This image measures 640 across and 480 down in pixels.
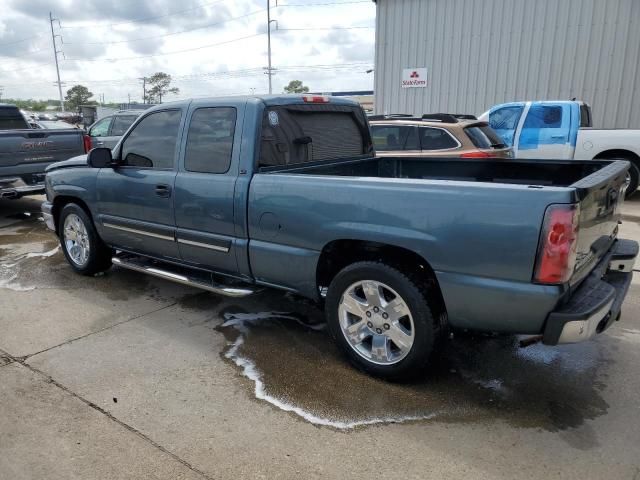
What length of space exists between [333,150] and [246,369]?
6.61 feet

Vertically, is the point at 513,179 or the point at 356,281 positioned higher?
the point at 513,179

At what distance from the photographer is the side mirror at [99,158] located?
15.6 ft

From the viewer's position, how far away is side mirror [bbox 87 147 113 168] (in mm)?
4758

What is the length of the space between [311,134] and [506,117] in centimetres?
736

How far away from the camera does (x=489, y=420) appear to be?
300cm

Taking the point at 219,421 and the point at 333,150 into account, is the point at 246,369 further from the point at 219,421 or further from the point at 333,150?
the point at 333,150

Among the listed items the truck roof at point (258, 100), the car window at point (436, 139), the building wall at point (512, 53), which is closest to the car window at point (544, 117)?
the car window at point (436, 139)

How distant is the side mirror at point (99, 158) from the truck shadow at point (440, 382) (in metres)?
1.97

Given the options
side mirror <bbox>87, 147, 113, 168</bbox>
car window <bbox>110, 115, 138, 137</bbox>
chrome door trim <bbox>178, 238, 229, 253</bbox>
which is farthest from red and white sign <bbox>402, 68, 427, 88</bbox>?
chrome door trim <bbox>178, 238, 229, 253</bbox>

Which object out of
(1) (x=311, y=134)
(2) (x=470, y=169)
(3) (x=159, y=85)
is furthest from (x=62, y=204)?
(3) (x=159, y=85)

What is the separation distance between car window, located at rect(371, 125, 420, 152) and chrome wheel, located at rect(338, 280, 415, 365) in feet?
16.0

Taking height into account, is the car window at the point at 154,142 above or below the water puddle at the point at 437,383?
above

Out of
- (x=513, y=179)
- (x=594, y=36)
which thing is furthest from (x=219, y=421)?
(x=594, y=36)

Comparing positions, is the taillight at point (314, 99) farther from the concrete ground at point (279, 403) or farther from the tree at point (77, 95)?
the tree at point (77, 95)
